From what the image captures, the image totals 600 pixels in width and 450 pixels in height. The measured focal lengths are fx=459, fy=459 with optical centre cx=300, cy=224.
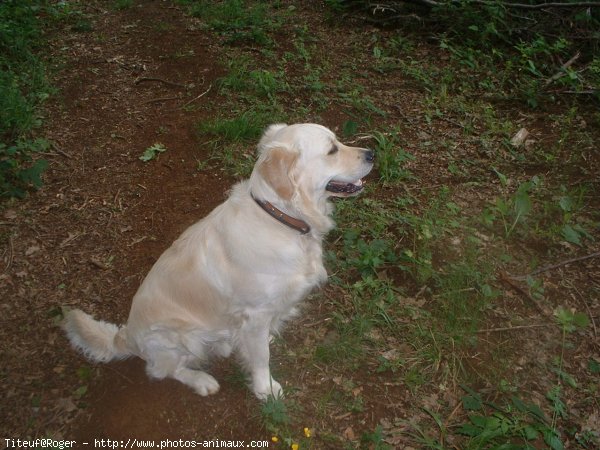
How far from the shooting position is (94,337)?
2891 millimetres

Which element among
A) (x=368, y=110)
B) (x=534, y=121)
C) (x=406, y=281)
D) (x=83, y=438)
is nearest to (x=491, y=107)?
(x=534, y=121)

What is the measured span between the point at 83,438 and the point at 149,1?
6.62 m

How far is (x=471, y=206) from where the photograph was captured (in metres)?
4.19

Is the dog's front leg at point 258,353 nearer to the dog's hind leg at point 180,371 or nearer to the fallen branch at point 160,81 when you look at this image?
the dog's hind leg at point 180,371

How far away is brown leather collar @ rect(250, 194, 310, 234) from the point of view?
2561 millimetres

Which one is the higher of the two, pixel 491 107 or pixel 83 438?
pixel 491 107

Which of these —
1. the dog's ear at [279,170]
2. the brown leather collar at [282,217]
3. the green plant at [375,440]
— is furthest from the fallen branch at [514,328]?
the dog's ear at [279,170]

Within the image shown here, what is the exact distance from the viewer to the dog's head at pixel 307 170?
247cm

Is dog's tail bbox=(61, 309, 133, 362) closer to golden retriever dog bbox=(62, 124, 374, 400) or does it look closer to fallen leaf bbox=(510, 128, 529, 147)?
golden retriever dog bbox=(62, 124, 374, 400)

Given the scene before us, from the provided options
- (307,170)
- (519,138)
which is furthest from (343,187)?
(519,138)

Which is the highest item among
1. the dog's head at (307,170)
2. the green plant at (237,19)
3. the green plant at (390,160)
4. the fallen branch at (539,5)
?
the fallen branch at (539,5)

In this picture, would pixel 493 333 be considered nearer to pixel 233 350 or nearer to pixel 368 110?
pixel 233 350

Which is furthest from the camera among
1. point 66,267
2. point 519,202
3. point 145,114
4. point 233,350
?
point 145,114

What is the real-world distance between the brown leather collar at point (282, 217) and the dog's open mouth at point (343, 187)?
0.32 meters
